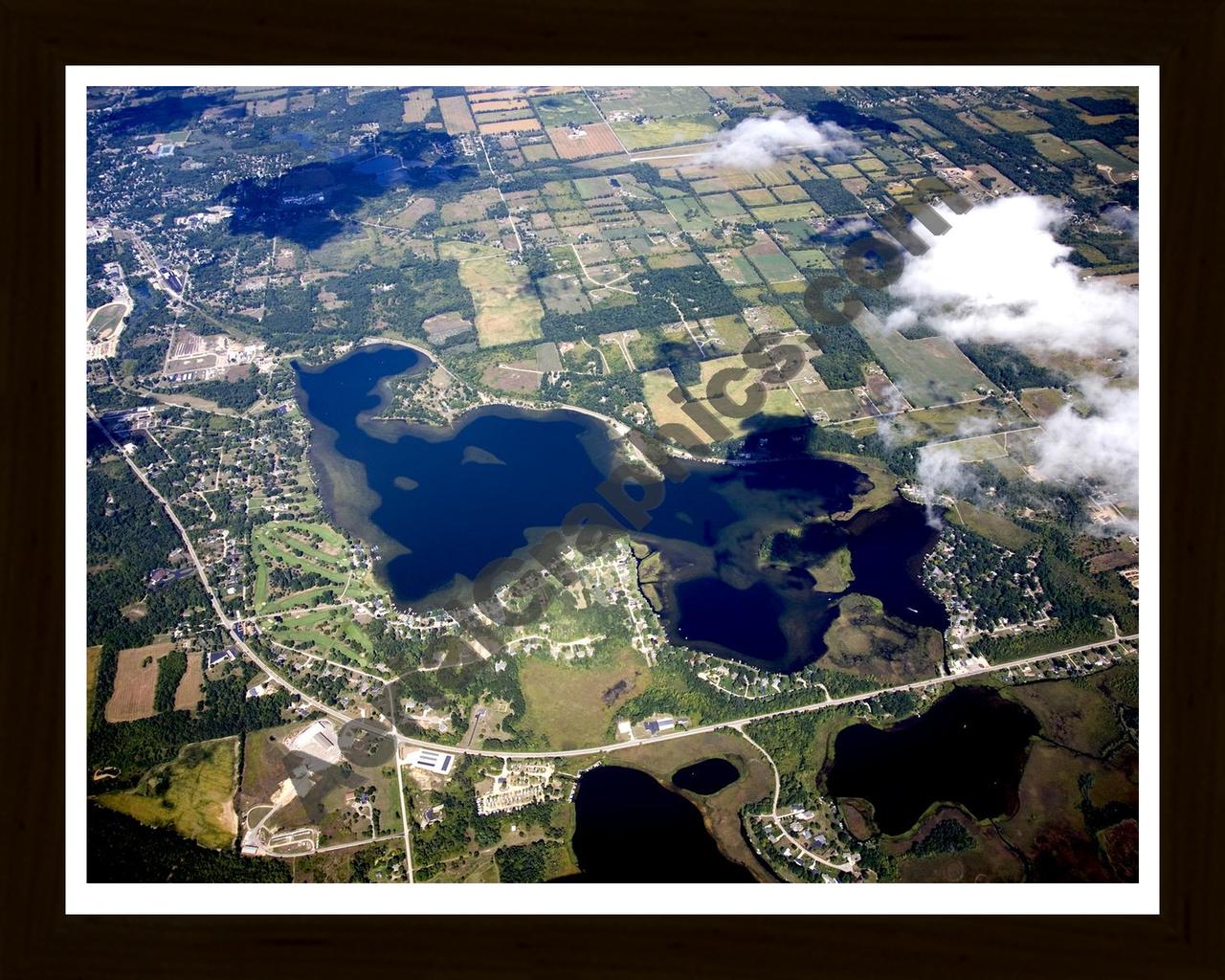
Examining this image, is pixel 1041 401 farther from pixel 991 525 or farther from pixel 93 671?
pixel 93 671

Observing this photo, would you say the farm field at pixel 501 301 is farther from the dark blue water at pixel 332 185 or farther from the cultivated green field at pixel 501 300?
the dark blue water at pixel 332 185

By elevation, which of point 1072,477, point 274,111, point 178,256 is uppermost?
point 274,111

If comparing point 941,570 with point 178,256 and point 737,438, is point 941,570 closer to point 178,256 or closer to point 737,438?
point 737,438

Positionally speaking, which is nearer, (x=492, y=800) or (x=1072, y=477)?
(x=492, y=800)

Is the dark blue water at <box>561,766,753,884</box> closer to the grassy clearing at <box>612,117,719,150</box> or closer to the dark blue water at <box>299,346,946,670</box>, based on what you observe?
the dark blue water at <box>299,346,946,670</box>

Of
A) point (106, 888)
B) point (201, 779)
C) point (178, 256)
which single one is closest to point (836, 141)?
point (178, 256)

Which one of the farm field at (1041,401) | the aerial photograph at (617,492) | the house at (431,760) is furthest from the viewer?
the farm field at (1041,401)

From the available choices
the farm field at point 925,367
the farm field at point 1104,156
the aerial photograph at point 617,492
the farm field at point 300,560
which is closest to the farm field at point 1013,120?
the aerial photograph at point 617,492

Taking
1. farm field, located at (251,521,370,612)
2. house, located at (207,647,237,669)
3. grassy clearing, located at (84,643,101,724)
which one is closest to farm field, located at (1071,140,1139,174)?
farm field, located at (251,521,370,612)
